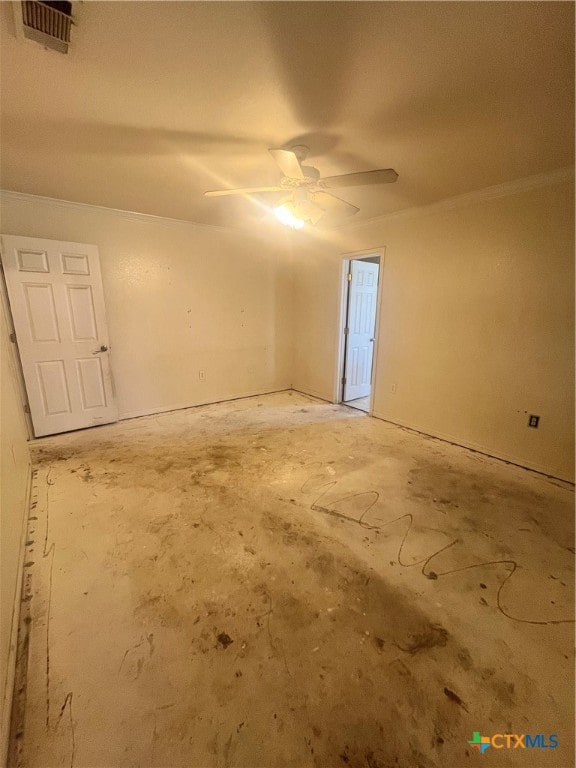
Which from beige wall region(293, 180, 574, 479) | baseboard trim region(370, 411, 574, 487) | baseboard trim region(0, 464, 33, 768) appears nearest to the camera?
baseboard trim region(0, 464, 33, 768)

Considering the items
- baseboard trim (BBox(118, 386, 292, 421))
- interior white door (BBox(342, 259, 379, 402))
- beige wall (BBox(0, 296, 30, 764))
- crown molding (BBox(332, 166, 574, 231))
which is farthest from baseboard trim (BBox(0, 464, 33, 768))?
crown molding (BBox(332, 166, 574, 231))

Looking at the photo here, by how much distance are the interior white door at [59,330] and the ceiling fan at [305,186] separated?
198 centimetres

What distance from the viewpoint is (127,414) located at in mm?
3881

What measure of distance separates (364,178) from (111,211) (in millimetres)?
2904

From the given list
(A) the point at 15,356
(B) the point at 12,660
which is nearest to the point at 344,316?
(A) the point at 15,356

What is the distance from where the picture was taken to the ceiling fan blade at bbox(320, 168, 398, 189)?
182 centimetres

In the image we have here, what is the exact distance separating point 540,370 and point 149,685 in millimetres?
3297

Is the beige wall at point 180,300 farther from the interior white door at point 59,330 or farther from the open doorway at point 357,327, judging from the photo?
the open doorway at point 357,327

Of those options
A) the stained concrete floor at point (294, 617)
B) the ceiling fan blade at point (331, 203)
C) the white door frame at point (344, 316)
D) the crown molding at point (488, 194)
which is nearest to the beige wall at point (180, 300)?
the white door frame at point (344, 316)

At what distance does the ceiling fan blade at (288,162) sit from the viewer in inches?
67.0

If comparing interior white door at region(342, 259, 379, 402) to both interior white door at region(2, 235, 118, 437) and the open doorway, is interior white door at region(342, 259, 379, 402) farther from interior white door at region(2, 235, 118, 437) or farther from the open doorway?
interior white door at region(2, 235, 118, 437)

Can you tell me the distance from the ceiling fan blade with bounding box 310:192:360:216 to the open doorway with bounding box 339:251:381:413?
1.60 meters

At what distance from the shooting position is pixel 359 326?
15.0 feet

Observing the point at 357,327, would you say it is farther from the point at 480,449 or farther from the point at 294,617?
the point at 294,617
